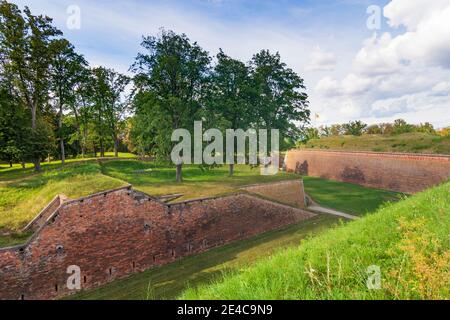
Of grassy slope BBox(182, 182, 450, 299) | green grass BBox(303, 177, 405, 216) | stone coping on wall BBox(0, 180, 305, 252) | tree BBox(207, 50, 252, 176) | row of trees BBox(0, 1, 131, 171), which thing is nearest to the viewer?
grassy slope BBox(182, 182, 450, 299)

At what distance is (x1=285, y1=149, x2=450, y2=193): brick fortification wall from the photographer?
77.4 ft

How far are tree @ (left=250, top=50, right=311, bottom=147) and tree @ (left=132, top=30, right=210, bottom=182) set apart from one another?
8.04 m

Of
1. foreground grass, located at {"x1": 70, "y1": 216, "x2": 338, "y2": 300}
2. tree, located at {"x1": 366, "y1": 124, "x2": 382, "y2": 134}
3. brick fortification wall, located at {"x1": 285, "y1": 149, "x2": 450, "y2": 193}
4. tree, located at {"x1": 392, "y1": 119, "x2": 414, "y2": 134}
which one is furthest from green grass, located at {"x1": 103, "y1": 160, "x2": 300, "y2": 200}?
tree, located at {"x1": 366, "y1": 124, "x2": 382, "y2": 134}

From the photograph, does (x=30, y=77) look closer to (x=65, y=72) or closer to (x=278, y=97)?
(x=65, y=72)

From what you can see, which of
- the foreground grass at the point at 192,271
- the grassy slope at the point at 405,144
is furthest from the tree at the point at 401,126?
the foreground grass at the point at 192,271

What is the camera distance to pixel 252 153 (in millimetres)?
24172

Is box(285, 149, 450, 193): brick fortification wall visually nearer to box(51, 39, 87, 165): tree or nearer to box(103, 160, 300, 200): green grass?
box(103, 160, 300, 200): green grass

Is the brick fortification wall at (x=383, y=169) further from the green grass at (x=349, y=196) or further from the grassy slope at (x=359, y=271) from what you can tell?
the grassy slope at (x=359, y=271)

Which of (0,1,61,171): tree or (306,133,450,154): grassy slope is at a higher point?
(0,1,61,171): tree

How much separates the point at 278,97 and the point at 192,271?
22.5 metres

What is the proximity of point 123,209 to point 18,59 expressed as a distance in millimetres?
17887

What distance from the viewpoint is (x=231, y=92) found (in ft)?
79.3

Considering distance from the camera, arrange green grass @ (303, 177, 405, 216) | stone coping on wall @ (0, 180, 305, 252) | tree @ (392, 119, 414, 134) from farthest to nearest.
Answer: tree @ (392, 119, 414, 134), green grass @ (303, 177, 405, 216), stone coping on wall @ (0, 180, 305, 252)

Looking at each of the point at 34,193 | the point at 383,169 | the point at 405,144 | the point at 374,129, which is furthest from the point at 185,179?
the point at 374,129
